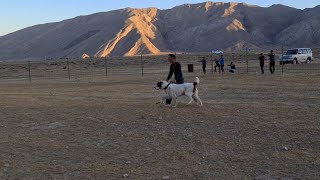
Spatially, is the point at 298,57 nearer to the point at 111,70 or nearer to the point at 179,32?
the point at 111,70

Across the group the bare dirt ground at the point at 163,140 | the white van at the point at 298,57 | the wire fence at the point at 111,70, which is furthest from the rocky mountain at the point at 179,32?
the bare dirt ground at the point at 163,140

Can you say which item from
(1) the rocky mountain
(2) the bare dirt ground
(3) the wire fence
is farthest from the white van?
(1) the rocky mountain

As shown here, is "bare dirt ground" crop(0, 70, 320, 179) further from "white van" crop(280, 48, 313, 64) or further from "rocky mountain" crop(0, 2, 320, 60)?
"rocky mountain" crop(0, 2, 320, 60)

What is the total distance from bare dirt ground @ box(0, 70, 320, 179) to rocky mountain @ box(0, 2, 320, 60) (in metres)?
106

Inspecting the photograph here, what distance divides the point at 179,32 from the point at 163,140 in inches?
5396

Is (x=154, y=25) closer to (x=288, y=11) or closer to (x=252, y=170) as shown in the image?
(x=288, y=11)

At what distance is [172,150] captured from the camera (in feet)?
30.9

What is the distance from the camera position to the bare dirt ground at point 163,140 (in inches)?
322

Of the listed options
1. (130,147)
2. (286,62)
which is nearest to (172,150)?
(130,147)

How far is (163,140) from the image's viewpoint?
1023cm

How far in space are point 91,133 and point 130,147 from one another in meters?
1.67

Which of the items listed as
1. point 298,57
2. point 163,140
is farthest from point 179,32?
point 163,140

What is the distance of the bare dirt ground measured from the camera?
818 centimetres

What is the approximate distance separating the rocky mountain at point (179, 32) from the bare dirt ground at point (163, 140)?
106 m
